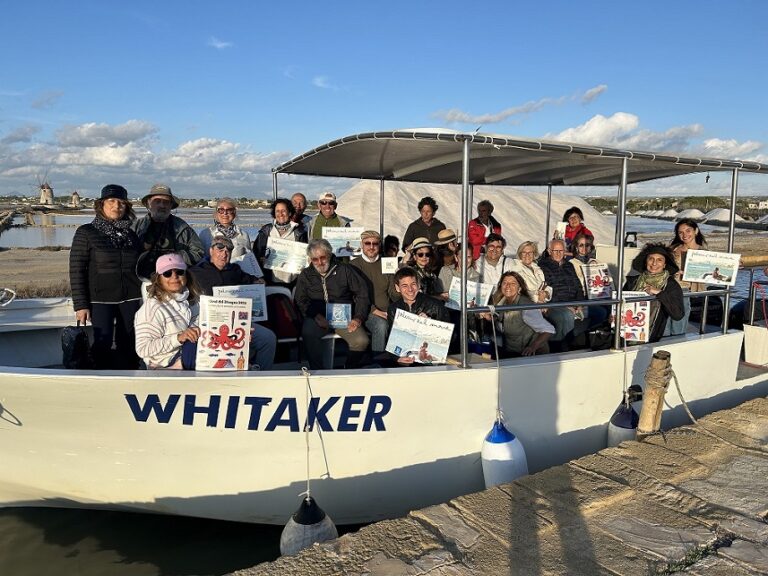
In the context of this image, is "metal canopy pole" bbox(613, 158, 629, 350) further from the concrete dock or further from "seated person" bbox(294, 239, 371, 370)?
→ "seated person" bbox(294, 239, 371, 370)

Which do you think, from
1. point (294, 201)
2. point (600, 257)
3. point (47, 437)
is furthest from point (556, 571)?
point (600, 257)

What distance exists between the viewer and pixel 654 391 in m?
4.41

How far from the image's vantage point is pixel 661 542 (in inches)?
122

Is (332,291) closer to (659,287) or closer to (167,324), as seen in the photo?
(167,324)

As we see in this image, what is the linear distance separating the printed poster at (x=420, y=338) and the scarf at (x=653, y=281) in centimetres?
240

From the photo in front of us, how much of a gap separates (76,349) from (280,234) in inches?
96.1

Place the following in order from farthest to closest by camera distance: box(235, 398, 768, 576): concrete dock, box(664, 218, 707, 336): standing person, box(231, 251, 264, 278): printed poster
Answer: box(664, 218, 707, 336): standing person
box(231, 251, 264, 278): printed poster
box(235, 398, 768, 576): concrete dock

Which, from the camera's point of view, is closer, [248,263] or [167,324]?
[167,324]

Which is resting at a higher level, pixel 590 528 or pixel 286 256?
pixel 286 256

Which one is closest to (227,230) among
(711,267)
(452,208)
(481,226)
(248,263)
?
(248,263)

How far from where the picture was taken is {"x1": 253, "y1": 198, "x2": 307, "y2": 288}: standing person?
5.89m

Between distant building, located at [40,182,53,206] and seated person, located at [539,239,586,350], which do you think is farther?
distant building, located at [40,182,53,206]

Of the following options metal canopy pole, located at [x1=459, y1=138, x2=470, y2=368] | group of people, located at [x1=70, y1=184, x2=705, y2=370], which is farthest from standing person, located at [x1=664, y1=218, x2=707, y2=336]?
metal canopy pole, located at [x1=459, y1=138, x2=470, y2=368]

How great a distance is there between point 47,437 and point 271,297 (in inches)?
81.0
